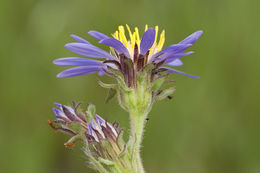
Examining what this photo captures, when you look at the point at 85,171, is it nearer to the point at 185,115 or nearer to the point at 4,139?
the point at 4,139

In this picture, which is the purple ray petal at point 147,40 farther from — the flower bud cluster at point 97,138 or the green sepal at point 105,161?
the green sepal at point 105,161

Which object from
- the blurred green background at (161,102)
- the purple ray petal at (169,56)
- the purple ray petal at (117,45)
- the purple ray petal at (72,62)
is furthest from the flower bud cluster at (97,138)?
the blurred green background at (161,102)

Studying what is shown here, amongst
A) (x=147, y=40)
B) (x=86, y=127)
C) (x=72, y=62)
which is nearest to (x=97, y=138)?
(x=86, y=127)

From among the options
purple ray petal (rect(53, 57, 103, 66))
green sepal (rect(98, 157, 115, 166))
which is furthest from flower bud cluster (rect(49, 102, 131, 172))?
purple ray petal (rect(53, 57, 103, 66))

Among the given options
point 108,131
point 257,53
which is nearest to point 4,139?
point 108,131

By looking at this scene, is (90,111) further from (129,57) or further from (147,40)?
(147,40)

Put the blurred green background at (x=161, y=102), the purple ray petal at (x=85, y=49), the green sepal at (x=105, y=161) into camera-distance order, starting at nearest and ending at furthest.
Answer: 1. the green sepal at (x=105, y=161)
2. the purple ray petal at (x=85, y=49)
3. the blurred green background at (x=161, y=102)

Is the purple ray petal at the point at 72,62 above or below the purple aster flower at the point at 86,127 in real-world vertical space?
above

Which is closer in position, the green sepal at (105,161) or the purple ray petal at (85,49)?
the green sepal at (105,161)
